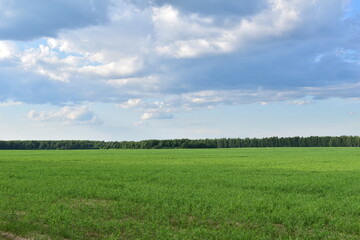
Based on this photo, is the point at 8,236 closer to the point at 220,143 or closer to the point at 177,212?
the point at 177,212

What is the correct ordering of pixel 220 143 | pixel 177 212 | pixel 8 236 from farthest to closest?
pixel 220 143 → pixel 177 212 → pixel 8 236

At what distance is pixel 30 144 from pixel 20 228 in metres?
186

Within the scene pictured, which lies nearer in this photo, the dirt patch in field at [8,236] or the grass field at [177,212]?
the dirt patch in field at [8,236]

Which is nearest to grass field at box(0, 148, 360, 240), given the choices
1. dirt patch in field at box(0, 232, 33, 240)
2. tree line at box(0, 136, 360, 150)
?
dirt patch in field at box(0, 232, 33, 240)

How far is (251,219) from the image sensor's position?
14.8 meters

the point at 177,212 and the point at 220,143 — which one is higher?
the point at 220,143

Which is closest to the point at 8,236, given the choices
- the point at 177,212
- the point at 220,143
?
the point at 177,212

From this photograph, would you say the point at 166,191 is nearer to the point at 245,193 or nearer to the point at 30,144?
the point at 245,193

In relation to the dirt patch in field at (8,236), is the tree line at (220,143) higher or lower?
higher

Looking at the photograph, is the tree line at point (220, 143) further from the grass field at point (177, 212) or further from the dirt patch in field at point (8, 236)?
the dirt patch in field at point (8, 236)

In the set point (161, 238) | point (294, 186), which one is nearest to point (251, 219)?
point (161, 238)

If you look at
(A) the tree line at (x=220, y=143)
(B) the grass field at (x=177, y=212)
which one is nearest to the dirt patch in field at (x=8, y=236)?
(B) the grass field at (x=177, y=212)

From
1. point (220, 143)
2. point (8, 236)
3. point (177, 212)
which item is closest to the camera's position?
point (8, 236)

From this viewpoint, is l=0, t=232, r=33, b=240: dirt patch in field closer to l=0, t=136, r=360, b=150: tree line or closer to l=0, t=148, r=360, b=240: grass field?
l=0, t=148, r=360, b=240: grass field
